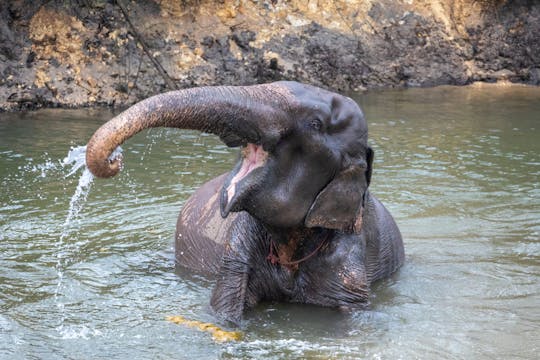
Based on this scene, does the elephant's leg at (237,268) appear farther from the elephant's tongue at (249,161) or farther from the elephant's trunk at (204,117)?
the elephant's trunk at (204,117)

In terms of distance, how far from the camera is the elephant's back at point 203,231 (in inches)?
253

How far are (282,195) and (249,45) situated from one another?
1055 centimetres

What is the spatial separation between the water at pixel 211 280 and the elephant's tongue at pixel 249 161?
36.8 inches

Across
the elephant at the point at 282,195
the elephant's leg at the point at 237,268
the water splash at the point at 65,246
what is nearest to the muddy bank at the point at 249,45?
the water splash at the point at 65,246

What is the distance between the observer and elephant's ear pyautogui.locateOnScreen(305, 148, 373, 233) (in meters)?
5.23

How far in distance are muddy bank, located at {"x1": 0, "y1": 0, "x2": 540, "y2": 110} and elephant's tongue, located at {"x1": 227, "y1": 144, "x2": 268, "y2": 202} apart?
8.79 m

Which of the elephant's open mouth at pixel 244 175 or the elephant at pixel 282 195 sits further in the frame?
the elephant's open mouth at pixel 244 175

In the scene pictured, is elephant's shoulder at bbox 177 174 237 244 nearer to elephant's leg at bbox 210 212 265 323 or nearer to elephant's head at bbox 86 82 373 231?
elephant's leg at bbox 210 212 265 323

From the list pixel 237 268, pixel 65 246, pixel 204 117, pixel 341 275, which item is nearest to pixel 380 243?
pixel 341 275

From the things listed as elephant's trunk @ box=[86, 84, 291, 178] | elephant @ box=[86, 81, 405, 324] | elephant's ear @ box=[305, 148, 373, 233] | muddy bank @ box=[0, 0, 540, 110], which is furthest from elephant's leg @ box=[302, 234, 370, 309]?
muddy bank @ box=[0, 0, 540, 110]

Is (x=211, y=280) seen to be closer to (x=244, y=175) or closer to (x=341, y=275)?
(x=341, y=275)

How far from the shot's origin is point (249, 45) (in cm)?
1542

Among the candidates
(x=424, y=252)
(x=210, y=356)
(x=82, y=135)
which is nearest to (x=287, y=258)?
(x=210, y=356)

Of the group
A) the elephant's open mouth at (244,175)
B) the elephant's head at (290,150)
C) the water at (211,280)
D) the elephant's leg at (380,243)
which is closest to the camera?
the elephant's head at (290,150)
